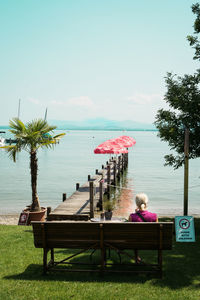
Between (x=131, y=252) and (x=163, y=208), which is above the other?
(x=131, y=252)

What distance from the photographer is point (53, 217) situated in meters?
12.1

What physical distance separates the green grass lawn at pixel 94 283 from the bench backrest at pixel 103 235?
54 centimetres

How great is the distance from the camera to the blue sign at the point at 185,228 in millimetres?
6965

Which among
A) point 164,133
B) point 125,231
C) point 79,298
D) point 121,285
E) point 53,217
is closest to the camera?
point 79,298

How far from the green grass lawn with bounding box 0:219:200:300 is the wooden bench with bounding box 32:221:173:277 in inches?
9.9

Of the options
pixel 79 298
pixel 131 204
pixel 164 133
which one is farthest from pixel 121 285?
pixel 131 204

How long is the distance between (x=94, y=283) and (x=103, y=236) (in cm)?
80

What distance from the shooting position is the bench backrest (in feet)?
18.3

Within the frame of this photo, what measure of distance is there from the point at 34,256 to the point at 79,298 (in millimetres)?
2398

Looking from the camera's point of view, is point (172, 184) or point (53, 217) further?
point (172, 184)

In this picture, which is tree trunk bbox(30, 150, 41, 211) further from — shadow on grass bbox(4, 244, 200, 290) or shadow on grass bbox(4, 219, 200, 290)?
shadow on grass bbox(4, 244, 200, 290)

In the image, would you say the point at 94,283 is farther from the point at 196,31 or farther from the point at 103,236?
the point at 196,31

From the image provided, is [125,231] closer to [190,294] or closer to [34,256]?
[190,294]

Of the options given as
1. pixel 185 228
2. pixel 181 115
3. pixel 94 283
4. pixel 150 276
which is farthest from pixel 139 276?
pixel 181 115
